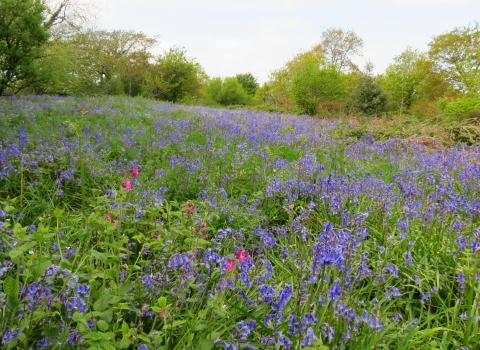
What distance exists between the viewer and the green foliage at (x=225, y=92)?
41781mm

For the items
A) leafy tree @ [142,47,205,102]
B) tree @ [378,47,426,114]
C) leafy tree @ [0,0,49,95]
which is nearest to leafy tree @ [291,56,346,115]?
tree @ [378,47,426,114]

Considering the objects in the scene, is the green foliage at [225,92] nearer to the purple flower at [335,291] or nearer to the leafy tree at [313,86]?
the leafy tree at [313,86]

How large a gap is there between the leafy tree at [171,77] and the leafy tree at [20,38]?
58.2 feet

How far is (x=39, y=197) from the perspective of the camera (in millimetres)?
3684

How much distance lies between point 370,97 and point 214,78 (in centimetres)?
2549

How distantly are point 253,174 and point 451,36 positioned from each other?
117 feet

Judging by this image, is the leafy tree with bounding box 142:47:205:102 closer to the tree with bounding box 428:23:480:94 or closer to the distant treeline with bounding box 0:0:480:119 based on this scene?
the distant treeline with bounding box 0:0:480:119

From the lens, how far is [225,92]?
4178 centimetres

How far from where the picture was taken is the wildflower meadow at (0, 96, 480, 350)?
1604mm

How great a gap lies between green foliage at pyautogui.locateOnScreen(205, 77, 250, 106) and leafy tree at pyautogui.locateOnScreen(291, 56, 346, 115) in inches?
694

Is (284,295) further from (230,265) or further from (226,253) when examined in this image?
(226,253)

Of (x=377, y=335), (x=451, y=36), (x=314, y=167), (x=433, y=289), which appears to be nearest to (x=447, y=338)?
(x=433, y=289)

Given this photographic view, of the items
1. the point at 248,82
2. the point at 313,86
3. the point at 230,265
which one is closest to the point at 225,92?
the point at 313,86

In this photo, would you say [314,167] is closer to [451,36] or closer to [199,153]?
[199,153]
